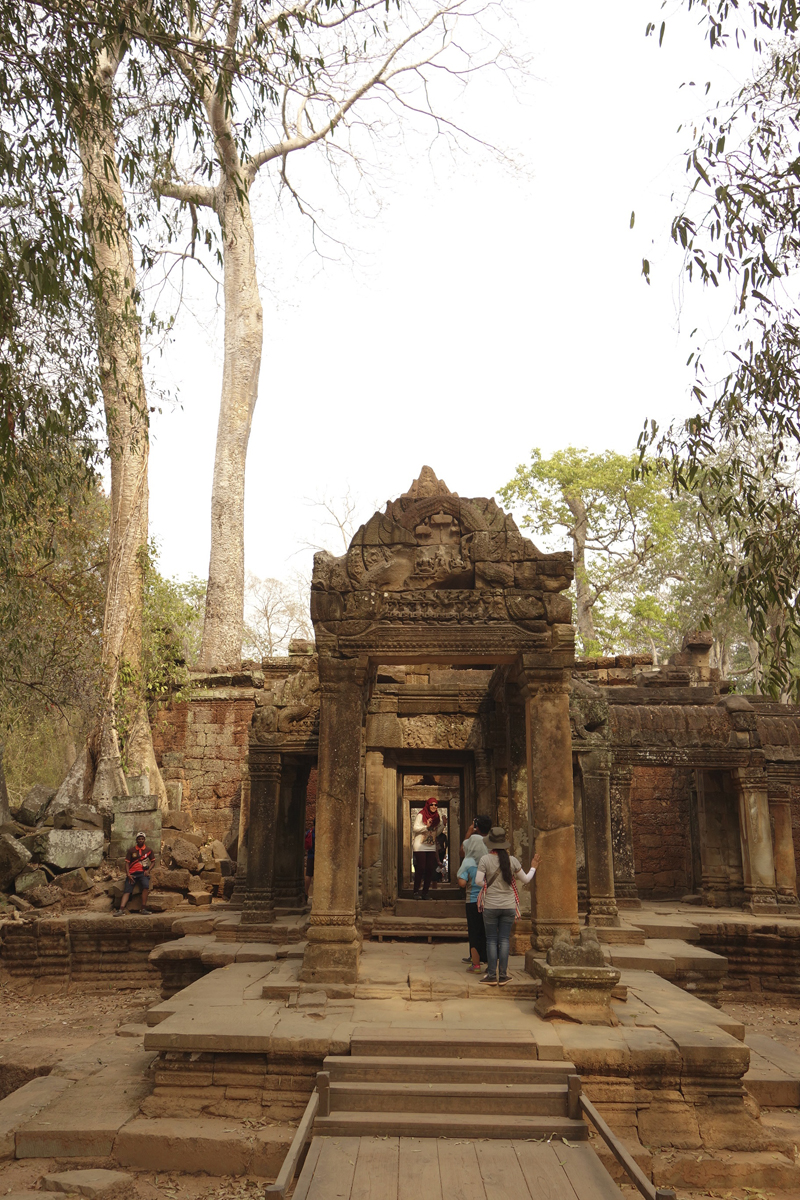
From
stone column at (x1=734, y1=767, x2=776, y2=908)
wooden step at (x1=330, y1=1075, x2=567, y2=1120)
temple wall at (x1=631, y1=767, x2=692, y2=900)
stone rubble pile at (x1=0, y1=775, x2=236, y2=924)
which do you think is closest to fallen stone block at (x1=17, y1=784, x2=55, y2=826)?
stone rubble pile at (x1=0, y1=775, x2=236, y2=924)

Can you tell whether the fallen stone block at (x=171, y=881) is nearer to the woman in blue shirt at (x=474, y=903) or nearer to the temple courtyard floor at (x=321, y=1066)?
the temple courtyard floor at (x=321, y=1066)

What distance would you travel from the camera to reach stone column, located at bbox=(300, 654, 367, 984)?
655 centimetres

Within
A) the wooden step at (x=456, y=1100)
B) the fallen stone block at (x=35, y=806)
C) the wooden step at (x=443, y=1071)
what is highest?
the fallen stone block at (x=35, y=806)

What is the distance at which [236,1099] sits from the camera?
5285 millimetres

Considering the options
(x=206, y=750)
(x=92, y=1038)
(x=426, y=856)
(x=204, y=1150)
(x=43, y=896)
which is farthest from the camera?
(x=206, y=750)

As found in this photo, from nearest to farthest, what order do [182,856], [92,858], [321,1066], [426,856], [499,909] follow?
1. [321,1066]
2. [499,909]
3. [182,856]
4. [92,858]
5. [426,856]

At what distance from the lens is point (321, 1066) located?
525 cm

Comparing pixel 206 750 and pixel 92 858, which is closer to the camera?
pixel 92 858

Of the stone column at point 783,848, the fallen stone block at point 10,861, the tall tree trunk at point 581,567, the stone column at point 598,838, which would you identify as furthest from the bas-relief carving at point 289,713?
the tall tree trunk at point 581,567

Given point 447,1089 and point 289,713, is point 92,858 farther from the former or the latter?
point 447,1089

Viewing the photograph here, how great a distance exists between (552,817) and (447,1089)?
7.34 feet

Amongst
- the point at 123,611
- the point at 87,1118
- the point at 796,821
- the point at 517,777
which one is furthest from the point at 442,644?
the point at 796,821

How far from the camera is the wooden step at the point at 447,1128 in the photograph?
4672 mm

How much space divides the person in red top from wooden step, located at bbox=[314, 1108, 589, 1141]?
6834 mm
